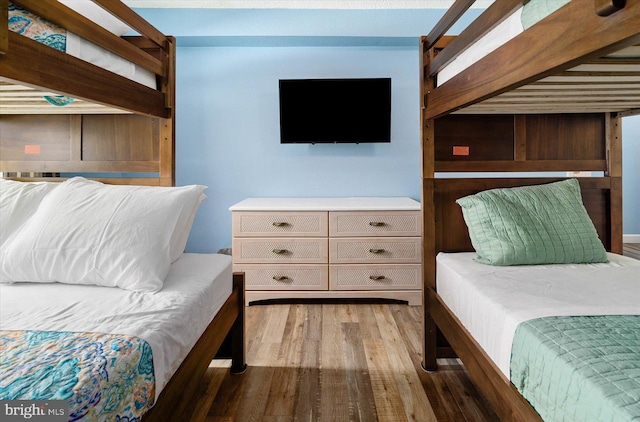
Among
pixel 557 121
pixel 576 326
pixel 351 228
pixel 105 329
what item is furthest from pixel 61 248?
pixel 557 121

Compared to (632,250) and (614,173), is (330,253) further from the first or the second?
(632,250)

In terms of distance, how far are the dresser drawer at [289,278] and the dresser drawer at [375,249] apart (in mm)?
149

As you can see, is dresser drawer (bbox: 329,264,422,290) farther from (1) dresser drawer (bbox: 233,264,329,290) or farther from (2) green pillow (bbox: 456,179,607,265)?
(2) green pillow (bbox: 456,179,607,265)

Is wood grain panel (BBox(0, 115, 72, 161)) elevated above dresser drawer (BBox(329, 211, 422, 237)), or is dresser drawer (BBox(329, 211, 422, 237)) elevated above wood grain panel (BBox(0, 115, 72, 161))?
wood grain panel (BBox(0, 115, 72, 161))

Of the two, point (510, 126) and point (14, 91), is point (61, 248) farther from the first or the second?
point (510, 126)

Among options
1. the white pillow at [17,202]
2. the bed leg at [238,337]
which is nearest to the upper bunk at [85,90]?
the white pillow at [17,202]

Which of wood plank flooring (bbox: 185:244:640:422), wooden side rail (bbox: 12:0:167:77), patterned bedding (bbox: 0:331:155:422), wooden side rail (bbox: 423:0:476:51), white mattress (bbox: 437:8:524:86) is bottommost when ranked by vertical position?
wood plank flooring (bbox: 185:244:640:422)

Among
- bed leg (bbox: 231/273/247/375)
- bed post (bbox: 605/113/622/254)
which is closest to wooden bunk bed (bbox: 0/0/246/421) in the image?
bed leg (bbox: 231/273/247/375)

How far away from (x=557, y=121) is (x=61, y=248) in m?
2.35

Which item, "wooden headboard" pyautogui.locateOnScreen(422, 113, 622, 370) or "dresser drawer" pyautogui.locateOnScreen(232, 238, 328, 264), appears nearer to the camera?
"wooden headboard" pyautogui.locateOnScreen(422, 113, 622, 370)

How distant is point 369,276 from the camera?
2.78m

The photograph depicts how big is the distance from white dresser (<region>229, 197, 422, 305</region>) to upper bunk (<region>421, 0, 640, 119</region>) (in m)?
1.09

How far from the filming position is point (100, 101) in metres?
1.35

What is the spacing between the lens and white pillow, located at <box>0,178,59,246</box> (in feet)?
4.76
